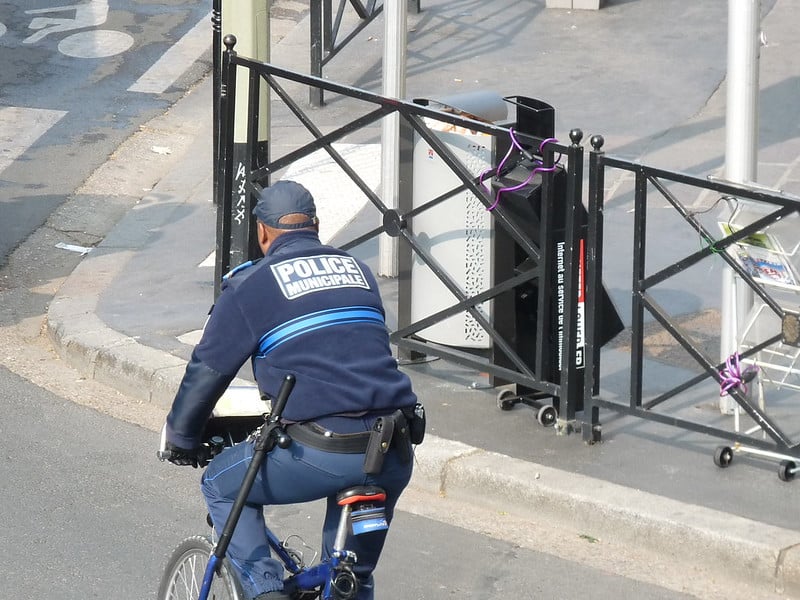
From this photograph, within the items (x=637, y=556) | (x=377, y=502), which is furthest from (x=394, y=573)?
(x=377, y=502)

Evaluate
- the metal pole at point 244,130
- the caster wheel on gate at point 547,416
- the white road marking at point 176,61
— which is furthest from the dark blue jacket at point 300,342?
the white road marking at point 176,61

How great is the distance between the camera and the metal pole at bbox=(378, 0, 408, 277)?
8.54 metres

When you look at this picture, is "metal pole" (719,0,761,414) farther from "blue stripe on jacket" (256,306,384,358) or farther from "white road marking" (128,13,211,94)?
"white road marking" (128,13,211,94)

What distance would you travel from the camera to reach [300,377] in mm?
3934

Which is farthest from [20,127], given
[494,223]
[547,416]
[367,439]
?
[367,439]

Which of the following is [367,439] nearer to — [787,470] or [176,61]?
[787,470]

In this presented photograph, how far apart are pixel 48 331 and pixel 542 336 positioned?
354 centimetres

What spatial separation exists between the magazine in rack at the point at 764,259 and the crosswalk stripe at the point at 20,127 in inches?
301

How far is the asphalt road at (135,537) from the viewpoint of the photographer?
17.6 feet

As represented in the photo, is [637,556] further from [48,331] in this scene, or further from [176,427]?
[48,331]

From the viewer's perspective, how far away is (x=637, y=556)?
567cm

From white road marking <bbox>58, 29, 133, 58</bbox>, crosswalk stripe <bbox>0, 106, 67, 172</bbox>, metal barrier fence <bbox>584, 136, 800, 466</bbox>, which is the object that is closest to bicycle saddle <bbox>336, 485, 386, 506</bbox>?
metal barrier fence <bbox>584, 136, 800, 466</bbox>

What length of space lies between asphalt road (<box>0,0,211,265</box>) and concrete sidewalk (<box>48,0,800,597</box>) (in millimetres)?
376

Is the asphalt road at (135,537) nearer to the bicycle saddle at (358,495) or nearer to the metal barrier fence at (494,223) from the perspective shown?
the metal barrier fence at (494,223)
